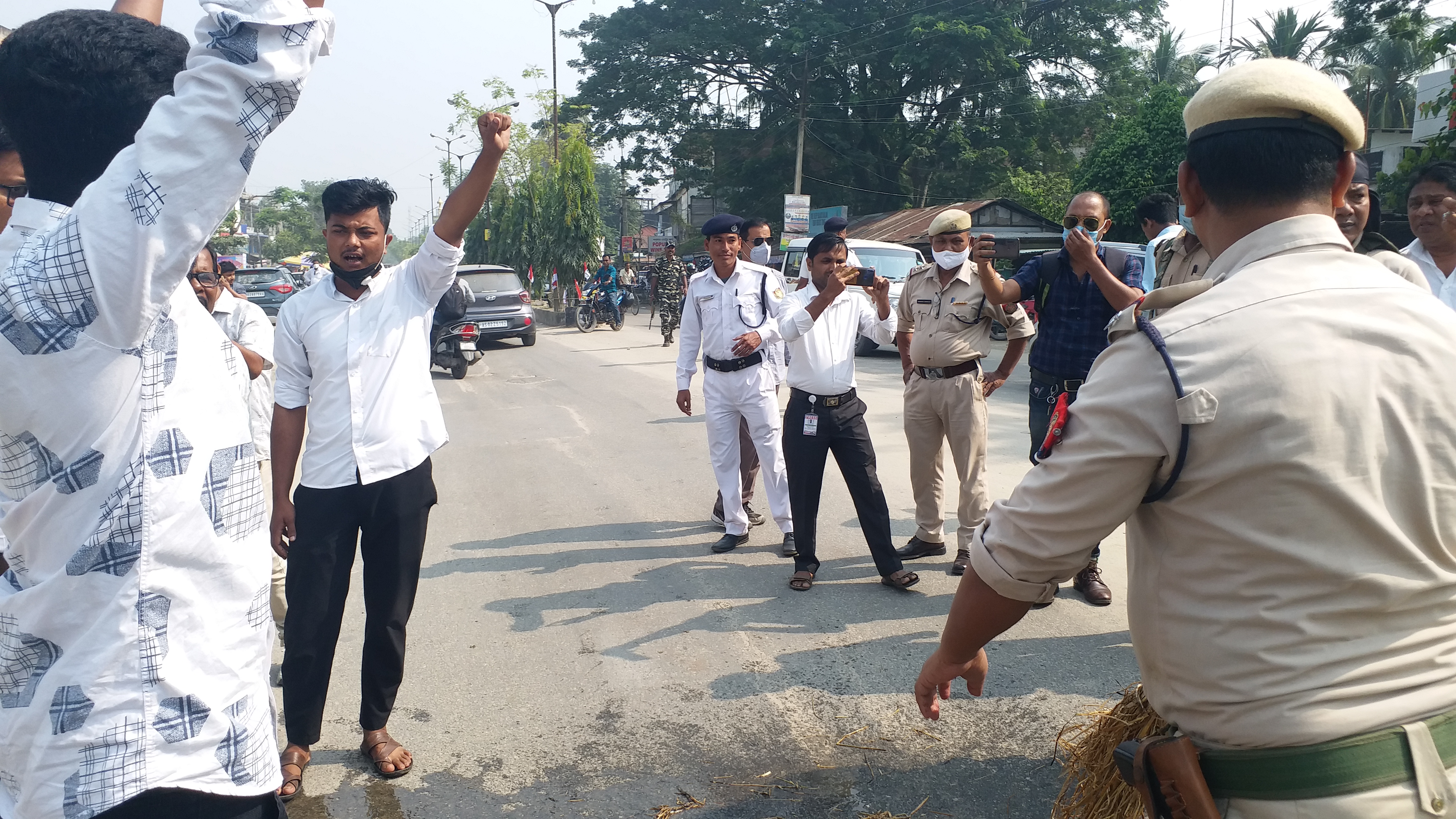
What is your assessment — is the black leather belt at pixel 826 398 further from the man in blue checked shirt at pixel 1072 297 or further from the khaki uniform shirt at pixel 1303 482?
the khaki uniform shirt at pixel 1303 482

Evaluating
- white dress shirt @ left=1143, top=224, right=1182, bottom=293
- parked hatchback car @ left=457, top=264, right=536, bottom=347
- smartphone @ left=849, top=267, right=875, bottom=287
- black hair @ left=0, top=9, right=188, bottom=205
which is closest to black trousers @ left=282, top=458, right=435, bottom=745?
black hair @ left=0, top=9, right=188, bottom=205

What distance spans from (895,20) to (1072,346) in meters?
33.7

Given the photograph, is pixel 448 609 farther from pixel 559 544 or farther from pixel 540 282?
pixel 540 282

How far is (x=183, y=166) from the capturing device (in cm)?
125

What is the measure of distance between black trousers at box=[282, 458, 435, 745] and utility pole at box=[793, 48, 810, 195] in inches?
1228

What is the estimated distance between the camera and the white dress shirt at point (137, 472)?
4.15ft

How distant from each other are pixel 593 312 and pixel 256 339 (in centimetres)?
2016

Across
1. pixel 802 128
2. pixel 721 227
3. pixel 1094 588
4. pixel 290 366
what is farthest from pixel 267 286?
pixel 1094 588

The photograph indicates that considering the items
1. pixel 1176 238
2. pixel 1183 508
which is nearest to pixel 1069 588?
pixel 1176 238

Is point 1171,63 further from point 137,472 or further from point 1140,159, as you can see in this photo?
point 137,472

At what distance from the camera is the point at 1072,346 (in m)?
4.91

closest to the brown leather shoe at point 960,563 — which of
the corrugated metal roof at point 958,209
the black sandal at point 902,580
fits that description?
the black sandal at point 902,580

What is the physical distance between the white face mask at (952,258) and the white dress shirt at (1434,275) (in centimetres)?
204

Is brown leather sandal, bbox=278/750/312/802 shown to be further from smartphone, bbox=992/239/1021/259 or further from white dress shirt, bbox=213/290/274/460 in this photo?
smartphone, bbox=992/239/1021/259
